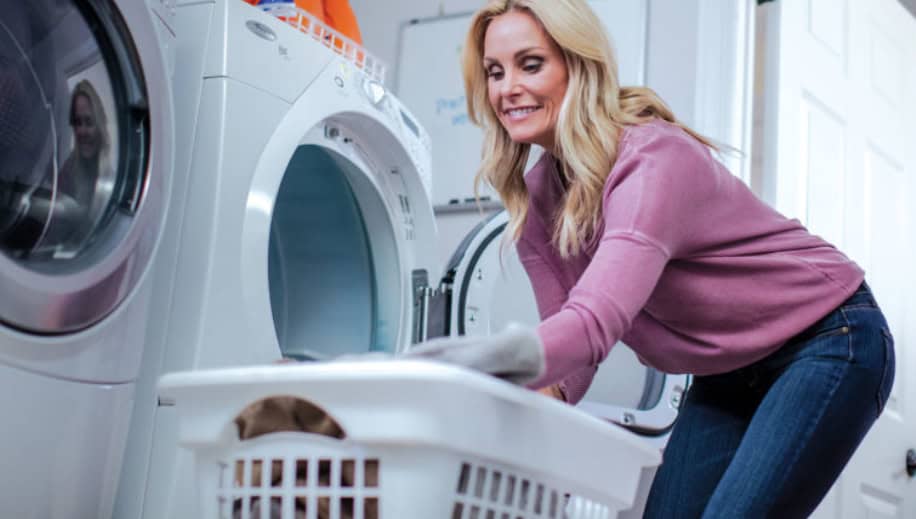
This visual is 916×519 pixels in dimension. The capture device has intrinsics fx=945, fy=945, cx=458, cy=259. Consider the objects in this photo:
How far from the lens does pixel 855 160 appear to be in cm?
254

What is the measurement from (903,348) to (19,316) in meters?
2.24

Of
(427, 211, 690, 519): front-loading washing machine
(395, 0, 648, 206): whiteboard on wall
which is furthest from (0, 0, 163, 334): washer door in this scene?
(395, 0, 648, 206): whiteboard on wall

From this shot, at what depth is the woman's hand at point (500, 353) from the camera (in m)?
0.73

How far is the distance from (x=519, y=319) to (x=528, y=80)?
1001mm

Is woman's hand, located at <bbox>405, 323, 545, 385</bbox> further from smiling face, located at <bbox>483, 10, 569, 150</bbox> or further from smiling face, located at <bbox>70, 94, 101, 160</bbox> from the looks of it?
smiling face, located at <bbox>70, 94, 101, 160</bbox>

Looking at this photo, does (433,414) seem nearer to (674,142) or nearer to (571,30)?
(674,142)

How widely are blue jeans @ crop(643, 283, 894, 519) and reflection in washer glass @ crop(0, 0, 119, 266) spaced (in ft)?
2.84

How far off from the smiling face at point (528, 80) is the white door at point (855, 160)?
126 cm

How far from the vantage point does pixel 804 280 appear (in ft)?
3.86

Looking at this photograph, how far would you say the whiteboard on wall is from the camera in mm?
2662

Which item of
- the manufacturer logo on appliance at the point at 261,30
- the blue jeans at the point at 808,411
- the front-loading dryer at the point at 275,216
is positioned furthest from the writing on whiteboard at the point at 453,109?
the blue jeans at the point at 808,411

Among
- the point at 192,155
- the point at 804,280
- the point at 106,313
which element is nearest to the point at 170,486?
the point at 106,313

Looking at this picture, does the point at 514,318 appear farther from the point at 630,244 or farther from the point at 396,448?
the point at 396,448

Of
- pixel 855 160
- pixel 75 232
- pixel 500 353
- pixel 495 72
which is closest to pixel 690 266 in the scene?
pixel 495 72
